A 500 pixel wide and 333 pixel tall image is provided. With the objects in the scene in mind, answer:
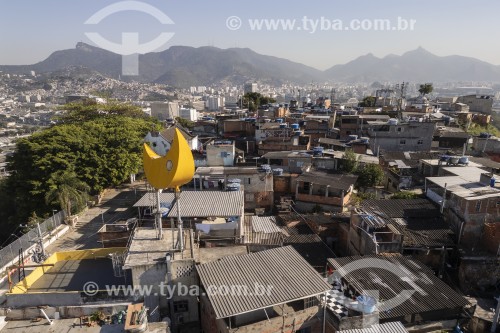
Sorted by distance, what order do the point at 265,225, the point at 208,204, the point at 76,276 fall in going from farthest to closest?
the point at 265,225 → the point at 208,204 → the point at 76,276

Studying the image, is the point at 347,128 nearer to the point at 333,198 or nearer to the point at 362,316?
the point at 333,198

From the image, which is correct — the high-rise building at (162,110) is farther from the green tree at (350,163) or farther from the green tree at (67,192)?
the green tree at (350,163)

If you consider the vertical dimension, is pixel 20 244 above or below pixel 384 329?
below

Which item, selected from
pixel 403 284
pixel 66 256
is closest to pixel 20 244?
pixel 66 256

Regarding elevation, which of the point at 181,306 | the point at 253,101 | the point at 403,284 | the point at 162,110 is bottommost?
the point at 181,306

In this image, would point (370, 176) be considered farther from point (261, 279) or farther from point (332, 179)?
point (261, 279)

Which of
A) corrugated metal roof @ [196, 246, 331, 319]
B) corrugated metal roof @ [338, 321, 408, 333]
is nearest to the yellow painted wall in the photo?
corrugated metal roof @ [196, 246, 331, 319]

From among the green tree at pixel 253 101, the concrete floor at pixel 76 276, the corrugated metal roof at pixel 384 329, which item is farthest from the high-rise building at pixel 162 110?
the corrugated metal roof at pixel 384 329

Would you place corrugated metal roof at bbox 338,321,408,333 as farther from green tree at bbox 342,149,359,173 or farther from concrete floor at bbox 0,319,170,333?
green tree at bbox 342,149,359,173
